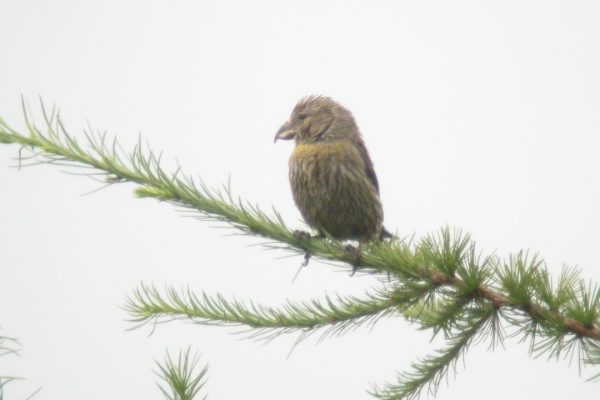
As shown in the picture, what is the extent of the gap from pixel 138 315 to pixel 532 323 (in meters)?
1.33

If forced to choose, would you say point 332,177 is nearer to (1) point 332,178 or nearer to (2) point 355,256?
(1) point 332,178

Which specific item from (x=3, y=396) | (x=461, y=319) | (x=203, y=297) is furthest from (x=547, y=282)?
(x=3, y=396)

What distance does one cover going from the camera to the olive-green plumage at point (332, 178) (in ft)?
19.4

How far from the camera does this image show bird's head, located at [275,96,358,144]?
650 cm

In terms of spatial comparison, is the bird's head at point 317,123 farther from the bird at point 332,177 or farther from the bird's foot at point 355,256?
the bird's foot at point 355,256

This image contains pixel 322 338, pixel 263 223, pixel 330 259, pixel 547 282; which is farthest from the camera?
pixel 330 259

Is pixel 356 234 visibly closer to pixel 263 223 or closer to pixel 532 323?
pixel 263 223

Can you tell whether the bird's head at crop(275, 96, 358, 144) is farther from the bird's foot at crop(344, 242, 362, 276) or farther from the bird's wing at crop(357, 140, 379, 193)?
the bird's foot at crop(344, 242, 362, 276)

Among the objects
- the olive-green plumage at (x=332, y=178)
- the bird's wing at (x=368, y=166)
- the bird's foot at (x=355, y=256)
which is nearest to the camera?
the bird's foot at (x=355, y=256)

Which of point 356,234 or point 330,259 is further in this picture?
point 356,234

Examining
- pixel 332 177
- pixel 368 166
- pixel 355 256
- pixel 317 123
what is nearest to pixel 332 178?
pixel 332 177

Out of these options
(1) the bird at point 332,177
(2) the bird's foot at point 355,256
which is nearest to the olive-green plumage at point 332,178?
(1) the bird at point 332,177

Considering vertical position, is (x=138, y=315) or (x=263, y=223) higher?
(x=263, y=223)

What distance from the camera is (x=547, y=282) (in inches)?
101
